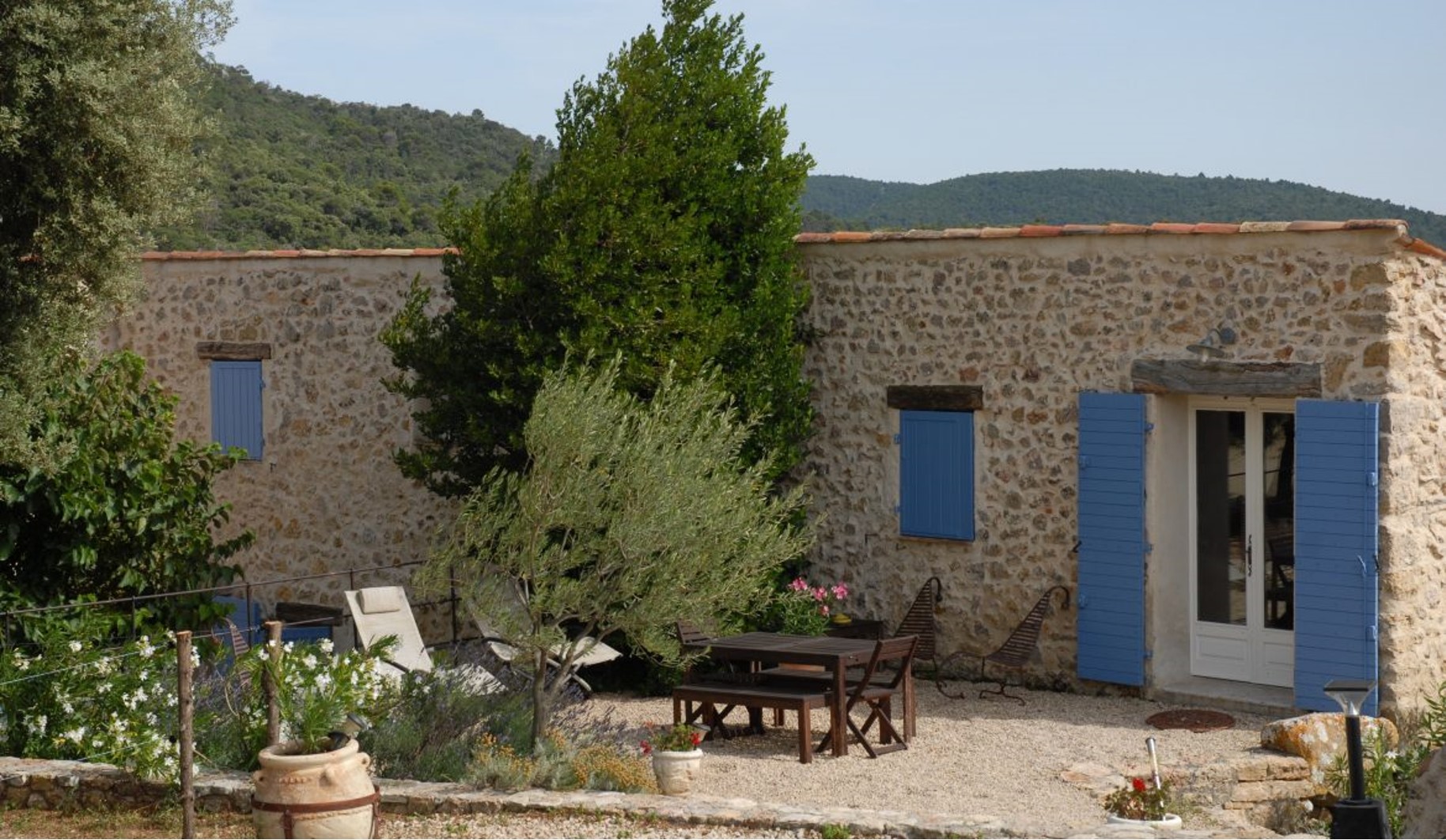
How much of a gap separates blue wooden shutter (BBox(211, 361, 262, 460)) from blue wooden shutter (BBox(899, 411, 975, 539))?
5577mm

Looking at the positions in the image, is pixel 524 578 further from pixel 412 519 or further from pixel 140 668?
pixel 412 519

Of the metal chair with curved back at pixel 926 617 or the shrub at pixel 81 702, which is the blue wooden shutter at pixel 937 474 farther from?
the shrub at pixel 81 702

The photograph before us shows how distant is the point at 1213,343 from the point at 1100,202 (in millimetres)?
20707

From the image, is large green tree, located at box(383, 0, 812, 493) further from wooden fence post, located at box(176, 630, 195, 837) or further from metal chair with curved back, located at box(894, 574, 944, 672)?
wooden fence post, located at box(176, 630, 195, 837)

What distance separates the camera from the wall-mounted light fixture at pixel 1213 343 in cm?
955

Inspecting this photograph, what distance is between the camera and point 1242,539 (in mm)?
9984

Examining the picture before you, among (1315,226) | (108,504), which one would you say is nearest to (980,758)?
(1315,226)

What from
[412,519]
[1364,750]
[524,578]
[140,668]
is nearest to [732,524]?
[524,578]

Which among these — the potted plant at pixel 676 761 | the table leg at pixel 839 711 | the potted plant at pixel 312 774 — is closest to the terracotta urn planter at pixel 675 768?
the potted plant at pixel 676 761

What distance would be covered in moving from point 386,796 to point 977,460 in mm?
5122

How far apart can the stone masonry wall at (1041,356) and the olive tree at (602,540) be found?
3066 millimetres

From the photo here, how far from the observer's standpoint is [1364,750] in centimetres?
830

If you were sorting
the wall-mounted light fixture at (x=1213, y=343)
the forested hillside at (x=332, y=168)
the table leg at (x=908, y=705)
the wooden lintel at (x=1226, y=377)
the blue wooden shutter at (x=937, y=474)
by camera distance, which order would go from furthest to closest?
the forested hillside at (x=332, y=168)
the blue wooden shutter at (x=937, y=474)
the wall-mounted light fixture at (x=1213, y=343)
the wooden lintel at (x=1226, y=377)
the table leg at (x=908, y=705)

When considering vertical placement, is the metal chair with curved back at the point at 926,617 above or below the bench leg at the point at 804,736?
above
